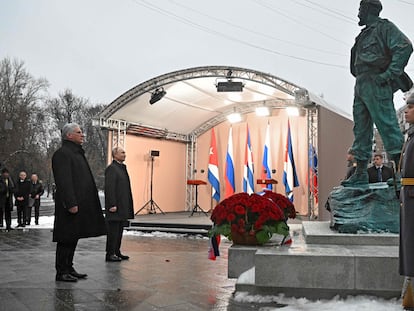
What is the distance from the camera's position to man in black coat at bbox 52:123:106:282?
434 cm

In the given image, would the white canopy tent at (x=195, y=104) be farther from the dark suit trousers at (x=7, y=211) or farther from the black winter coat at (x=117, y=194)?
the black winter coat at (x=117, y=194)

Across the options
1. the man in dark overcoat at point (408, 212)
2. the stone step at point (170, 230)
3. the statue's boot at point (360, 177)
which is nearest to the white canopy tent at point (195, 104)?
the stone step at point (170, 230)

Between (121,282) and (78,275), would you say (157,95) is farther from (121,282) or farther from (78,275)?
(121,282)

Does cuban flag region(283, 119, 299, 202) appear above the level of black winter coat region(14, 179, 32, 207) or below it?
above

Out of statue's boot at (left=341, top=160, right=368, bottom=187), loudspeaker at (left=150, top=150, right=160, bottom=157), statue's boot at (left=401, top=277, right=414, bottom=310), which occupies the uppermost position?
loudspeaker at (left=150, top=150, right=160, bottom=157)

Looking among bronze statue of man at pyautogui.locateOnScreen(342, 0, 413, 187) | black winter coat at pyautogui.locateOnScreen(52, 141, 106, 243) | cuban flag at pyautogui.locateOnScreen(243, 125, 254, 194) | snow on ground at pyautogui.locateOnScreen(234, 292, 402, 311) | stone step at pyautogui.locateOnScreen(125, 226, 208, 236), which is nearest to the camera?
snow on ground at pyautogui.locateOnScreen(234, 292, 402, 311)

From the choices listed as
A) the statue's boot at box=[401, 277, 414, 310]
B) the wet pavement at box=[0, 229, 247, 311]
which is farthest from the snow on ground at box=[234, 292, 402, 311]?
the wet pavement at box=[0, 229, 247, 311]

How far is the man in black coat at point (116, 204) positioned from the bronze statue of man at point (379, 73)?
293 centimetres

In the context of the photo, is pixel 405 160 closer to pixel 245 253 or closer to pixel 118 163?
pixel 245 253

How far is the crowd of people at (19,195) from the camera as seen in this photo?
10.2 meters

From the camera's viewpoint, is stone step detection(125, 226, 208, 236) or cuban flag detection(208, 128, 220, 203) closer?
stone step detection(125, 226, 208, 236)

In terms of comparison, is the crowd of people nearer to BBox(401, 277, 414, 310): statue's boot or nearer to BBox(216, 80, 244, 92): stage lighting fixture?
BBox(216, 80, 244, 92): stage lighting fixture

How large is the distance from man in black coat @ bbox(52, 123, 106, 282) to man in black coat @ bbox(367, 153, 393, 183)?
3.57m

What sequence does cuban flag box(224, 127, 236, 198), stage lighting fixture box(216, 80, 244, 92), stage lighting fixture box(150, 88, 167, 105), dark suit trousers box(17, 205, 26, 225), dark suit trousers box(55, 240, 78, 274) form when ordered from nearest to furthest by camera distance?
dark suit trousers box(55, 240, 78, 274)
dark suit trousers box(17, 205, 26, 225)
stage lighting fixture box(216, 80, 244, 92)
stage lighting fixture box(150, 88, 167, 105)
cuban flag box(224, 127, 236, 198)
